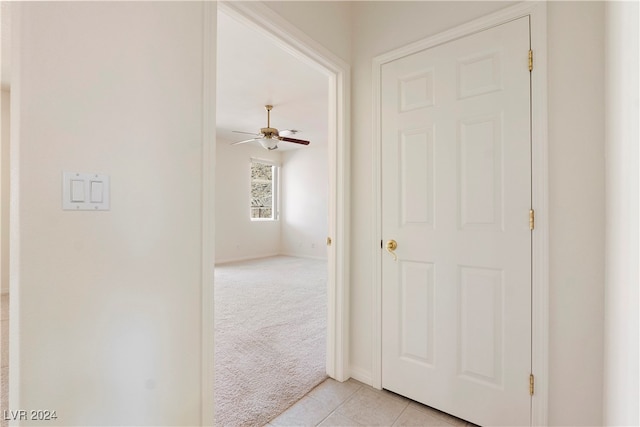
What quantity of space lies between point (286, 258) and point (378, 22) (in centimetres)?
585

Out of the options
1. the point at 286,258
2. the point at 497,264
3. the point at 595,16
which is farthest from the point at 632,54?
the point at 286,258

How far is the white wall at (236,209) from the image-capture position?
21.5ft

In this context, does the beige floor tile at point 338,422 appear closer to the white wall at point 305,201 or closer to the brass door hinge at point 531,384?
the brass door hinge at point 531,384

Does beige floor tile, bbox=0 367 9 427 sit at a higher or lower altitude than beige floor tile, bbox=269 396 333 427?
higher

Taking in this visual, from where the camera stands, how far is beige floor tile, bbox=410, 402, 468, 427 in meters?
1.66

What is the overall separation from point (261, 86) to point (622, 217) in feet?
11.8

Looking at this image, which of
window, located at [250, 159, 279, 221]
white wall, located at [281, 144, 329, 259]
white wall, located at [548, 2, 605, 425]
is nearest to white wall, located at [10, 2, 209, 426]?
white wall, located at [548, 2, 605, 425]

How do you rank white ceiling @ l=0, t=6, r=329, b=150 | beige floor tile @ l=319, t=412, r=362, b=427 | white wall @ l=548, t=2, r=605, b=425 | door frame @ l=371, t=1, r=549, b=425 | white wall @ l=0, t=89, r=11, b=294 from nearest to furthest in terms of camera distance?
white wall @ l=548, t=2, r=605, b=425 → door frame @ l=371, t=1, r=549, b=425 → beige floor tile @ l=319, t=412, r=362, b=427 → white ceiling @ l=0, t=6, r=329, b=150 → white wall @ l=0, t=89, r=11, b=294

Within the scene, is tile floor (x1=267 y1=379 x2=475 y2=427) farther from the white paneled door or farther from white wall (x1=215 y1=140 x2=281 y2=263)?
white wall (x1=215 y1=140 x2=281 y2=263)

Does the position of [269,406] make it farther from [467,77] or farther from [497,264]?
[467,77]

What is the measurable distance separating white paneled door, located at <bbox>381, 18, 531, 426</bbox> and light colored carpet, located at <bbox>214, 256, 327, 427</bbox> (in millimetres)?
677

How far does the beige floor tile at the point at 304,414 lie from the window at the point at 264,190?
5.77 meters

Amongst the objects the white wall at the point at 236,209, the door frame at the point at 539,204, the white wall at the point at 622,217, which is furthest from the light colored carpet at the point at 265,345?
the white wall at the point at 236,209

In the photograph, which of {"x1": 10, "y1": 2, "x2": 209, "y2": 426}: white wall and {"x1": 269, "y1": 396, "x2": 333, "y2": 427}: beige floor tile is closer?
{"x1": 10, "y1": 2, "x2": 209, "y2": 426}: white wall
